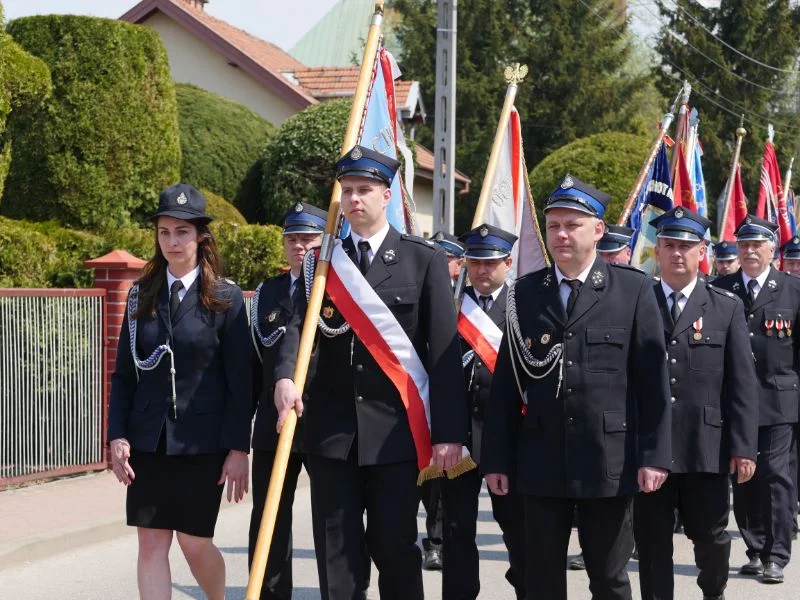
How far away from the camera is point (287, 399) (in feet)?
15.7

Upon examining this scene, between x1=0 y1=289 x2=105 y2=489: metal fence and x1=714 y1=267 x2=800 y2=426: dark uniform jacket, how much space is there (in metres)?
5.46

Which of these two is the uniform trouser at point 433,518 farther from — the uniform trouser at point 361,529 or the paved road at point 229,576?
the uniform trouser at point 361,529

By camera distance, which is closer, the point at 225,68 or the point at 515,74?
the point at 515,74

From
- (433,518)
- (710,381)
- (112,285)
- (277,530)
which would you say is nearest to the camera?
(277,530)

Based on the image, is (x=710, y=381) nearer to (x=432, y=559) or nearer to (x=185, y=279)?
(x=432, y=559)

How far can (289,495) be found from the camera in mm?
6551

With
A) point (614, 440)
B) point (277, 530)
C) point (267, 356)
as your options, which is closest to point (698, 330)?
point (614, 440)

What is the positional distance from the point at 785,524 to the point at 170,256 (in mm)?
4604

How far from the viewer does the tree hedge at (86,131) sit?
17125mm

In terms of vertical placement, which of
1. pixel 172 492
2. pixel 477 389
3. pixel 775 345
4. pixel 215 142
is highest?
pixel 215 142

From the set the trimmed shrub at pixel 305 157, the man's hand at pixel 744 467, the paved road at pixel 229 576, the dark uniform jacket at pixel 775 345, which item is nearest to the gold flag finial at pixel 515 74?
the dark uniform jacket at pixel 775 345

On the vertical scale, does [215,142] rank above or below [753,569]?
above

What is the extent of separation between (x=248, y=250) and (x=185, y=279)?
32.2 feet

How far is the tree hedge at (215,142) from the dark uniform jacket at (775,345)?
17.3 metres
